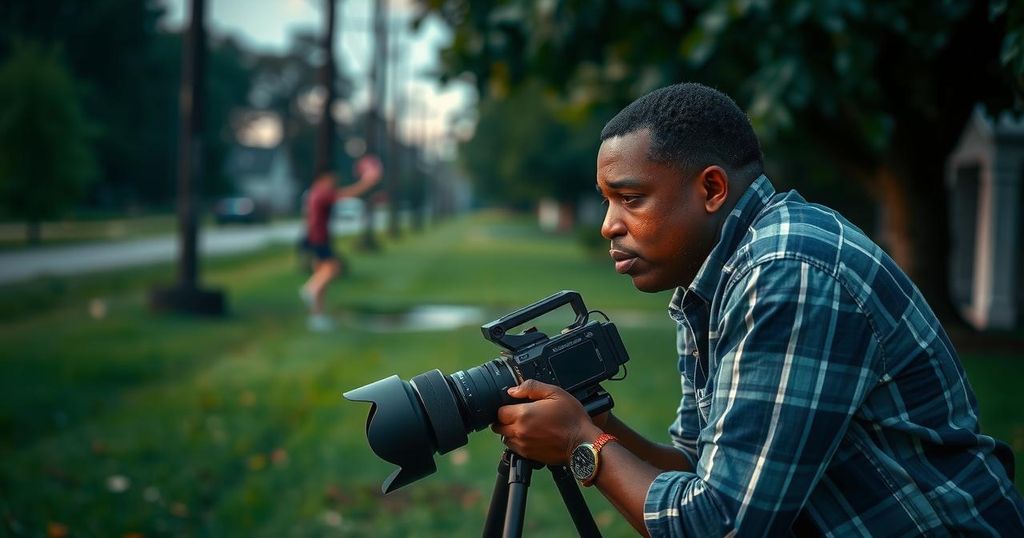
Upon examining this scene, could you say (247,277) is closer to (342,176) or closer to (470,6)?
(470,6)

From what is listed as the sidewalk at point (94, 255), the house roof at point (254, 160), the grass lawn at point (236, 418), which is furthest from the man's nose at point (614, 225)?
the house roof at point (254, 160)

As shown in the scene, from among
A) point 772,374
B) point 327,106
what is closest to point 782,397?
point 772,374

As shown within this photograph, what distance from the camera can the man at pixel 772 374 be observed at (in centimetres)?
184

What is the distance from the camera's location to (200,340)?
10430 millimetres

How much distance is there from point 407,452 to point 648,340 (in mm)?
9448

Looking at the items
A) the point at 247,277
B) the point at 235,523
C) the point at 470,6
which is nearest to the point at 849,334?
the point at 235,523

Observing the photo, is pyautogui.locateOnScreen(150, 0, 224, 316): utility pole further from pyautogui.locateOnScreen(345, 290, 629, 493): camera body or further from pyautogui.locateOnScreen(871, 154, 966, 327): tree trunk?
pyautogui.locateOnScreen(345, 290, 629, 493): camera body

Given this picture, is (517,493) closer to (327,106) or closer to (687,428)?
(687,428)

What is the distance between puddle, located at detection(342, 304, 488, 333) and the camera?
12109 mm

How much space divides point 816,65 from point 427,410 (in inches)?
230

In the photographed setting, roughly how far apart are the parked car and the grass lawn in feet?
114

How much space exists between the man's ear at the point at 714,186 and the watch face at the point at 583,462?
21.3 inches

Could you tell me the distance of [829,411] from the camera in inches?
72.2

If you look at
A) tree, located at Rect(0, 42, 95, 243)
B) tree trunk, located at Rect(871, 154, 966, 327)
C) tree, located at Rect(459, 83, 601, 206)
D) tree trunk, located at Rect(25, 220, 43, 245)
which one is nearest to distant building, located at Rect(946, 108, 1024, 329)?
tree trunk, located at Rect(871, 154, 966, 327)
